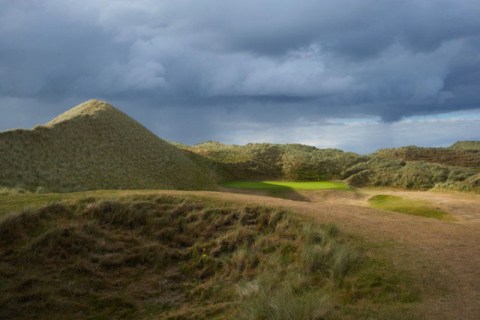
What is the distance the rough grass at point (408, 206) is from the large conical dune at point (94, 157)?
36.5 ft

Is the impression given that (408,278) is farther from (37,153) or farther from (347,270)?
(37,153)

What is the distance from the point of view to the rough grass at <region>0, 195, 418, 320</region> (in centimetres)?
834

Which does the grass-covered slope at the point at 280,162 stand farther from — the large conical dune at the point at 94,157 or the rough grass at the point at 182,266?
the rough grass at the point at 182,266

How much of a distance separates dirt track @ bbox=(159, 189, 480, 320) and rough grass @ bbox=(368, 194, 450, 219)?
2.10 metres

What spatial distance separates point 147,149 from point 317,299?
24.8 metres

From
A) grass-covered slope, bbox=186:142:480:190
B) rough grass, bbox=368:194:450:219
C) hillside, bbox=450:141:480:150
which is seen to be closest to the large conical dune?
grass-covered slope, bbox=186:142:480:190

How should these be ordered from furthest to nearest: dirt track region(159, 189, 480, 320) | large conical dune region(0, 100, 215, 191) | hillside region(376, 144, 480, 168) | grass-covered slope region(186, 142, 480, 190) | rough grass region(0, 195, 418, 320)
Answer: hillside region(376, 144, 480, 168) < grass-covered slope region(186, 142, 480, 190) < large conical dune region(0, 100, 215, 191) < rough grass region(0, 195, 418, 320) < dirt track region(159, 189, 480, 320)

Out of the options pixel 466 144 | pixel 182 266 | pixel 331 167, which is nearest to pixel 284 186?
pixel 331 167

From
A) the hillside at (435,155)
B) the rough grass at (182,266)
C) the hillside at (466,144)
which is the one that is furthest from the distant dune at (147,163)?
the hillside at (466,144)

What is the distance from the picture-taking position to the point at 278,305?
→ 23.8 ft

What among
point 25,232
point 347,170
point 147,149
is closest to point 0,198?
point 25,232

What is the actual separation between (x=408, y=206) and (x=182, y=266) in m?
13.4

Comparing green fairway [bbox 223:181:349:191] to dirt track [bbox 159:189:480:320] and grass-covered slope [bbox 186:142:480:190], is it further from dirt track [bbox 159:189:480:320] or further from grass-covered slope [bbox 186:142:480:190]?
dirt track [bbox 159:189:480:320]

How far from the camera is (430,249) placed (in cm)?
1034
